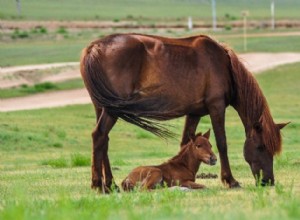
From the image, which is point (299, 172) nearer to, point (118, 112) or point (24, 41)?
point (118, 112)

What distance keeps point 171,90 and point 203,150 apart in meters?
0.91

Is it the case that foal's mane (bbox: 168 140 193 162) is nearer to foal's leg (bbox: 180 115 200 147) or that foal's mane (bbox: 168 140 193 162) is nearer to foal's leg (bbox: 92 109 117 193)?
foal's leg (bbox: 180 115 200 147)

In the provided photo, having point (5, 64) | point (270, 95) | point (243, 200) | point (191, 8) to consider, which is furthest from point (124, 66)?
point (191, 8)

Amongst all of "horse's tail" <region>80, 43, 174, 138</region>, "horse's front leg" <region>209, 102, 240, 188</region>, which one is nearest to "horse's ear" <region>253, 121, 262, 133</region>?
"horse's front leg" <region>209, 102, 240, 188</region>

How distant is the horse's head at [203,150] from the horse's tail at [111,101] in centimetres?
43

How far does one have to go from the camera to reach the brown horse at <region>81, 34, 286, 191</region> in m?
13.4

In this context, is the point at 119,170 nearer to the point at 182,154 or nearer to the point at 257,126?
the point at 182,154

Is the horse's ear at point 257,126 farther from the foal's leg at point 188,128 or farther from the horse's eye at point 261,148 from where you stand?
the foal's leg at point 188,128

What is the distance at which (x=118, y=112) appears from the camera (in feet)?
43.6

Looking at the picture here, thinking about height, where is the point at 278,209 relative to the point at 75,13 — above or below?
above

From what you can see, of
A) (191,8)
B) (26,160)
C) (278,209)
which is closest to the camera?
(278,209)

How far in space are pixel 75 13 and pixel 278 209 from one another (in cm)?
7986

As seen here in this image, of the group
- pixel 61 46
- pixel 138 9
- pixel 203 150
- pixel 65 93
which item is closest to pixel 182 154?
pixel 203 150

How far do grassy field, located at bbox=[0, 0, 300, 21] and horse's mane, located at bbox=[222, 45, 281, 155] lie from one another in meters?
60.1
